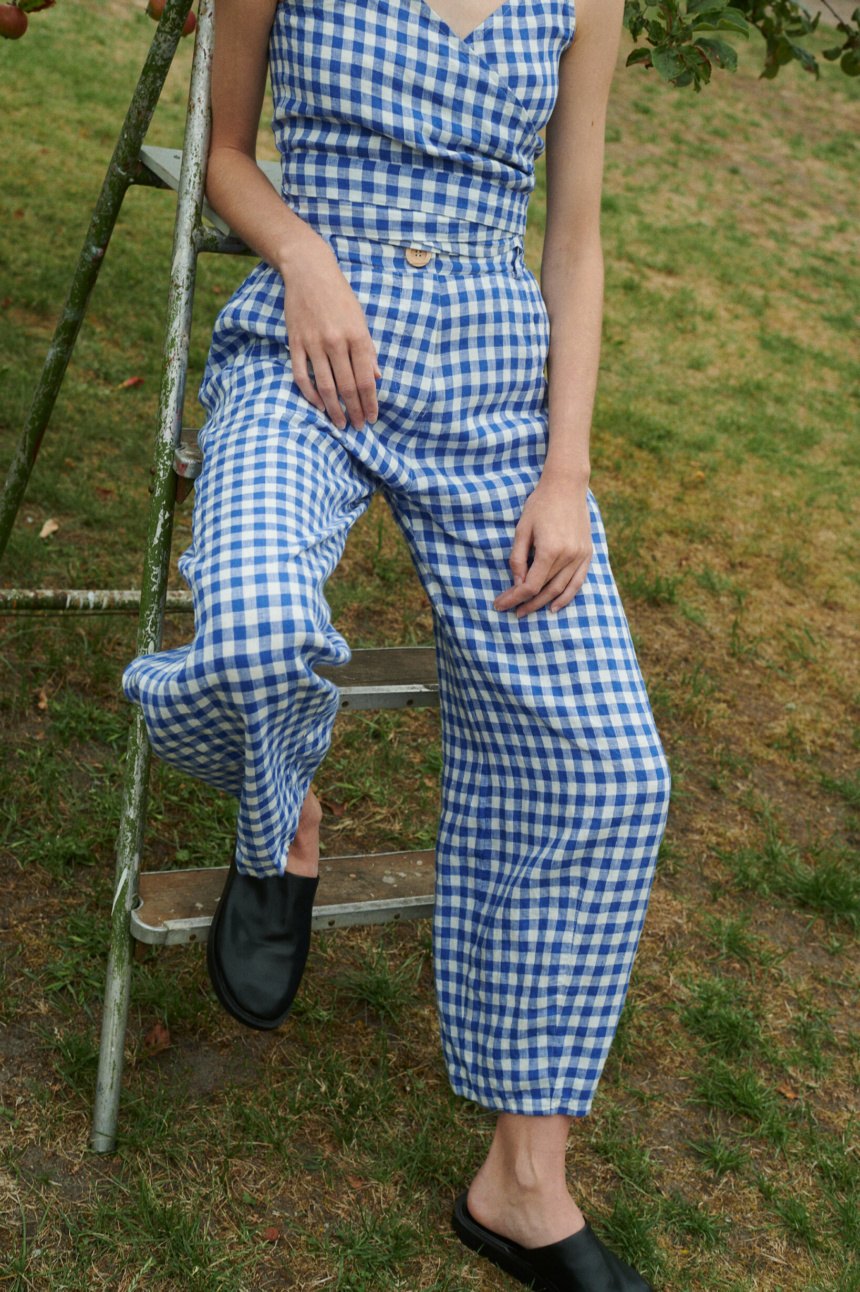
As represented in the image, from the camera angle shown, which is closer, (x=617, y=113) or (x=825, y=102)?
(x=617, y=113)

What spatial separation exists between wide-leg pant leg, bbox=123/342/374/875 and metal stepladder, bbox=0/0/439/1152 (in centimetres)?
15

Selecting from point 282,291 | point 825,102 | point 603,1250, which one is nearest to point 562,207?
point 282,291

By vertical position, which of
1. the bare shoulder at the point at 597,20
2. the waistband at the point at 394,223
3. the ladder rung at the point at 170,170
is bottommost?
the ladder rung at the point at 170,170

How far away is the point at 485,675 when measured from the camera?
1528 mm

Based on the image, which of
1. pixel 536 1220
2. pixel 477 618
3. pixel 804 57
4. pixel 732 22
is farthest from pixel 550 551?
pixel 804 57

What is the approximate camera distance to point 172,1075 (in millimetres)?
1776

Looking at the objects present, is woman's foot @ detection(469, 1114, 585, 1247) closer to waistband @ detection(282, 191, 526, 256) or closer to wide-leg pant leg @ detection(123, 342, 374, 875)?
wide-leg pant leg @ detection(123, 342, 374, 875)

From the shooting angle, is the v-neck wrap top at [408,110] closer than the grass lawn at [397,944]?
Yes

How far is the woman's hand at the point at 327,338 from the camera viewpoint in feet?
4.77

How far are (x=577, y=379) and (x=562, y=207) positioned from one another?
0.30 meters

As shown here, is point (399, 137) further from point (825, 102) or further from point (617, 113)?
point (825, 102)

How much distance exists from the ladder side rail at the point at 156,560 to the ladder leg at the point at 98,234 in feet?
0.52

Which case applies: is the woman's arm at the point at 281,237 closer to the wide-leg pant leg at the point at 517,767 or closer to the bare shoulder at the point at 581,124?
the wide-leg pant leg at the point at 517,767

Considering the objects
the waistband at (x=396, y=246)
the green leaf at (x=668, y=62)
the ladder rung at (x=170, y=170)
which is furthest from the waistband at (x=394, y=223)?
the green leaf at (x=668, y=62)
